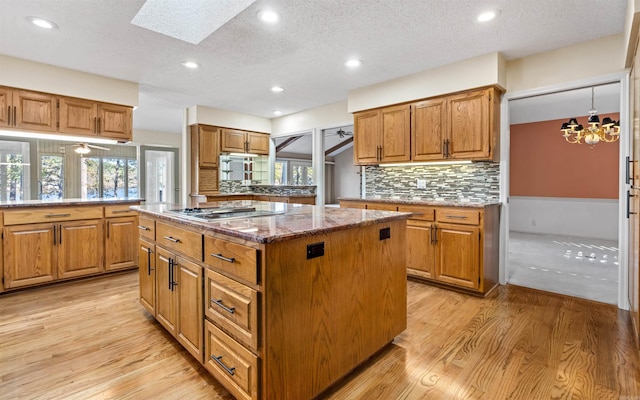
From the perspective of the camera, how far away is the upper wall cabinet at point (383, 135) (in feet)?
12.8

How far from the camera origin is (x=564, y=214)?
6.39m

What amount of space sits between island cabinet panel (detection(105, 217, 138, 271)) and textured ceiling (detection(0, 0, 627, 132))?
1.79 metres

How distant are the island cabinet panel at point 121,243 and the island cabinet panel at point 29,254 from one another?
498mm

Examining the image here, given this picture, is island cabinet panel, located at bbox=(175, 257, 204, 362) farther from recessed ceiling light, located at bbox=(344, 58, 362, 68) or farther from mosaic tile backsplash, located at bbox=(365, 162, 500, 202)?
mosaic tile backsplash, located at bbox=(365, 162, 500, 202)

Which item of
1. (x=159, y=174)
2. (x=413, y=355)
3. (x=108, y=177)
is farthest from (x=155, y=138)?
(x=413, y=355)

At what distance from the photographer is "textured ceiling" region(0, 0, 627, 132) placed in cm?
239

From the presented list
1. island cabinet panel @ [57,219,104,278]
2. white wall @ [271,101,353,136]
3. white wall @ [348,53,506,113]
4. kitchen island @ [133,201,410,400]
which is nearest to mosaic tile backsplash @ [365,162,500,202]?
white wall @ [348,53,506,113]

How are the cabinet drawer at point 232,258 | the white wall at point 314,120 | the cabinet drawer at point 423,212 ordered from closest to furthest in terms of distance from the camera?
the cabinet drawer at point 232,258 < the cabinet drawer at point 423,212 < the white wall at point 314,120

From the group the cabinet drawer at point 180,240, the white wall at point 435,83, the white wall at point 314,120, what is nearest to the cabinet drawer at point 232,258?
the cabinet drawer at point 180,240

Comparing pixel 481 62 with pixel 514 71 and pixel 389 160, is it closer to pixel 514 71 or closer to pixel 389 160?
pixel 514 71

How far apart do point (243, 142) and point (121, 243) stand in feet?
9.20

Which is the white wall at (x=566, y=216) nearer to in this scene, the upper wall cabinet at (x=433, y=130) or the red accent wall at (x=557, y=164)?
the red accent wall at (x=557, y=164)

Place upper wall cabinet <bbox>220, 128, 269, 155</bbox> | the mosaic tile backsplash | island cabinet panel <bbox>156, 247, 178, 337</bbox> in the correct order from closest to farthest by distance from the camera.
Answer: island cabinet panel <bbox>156, 247, 178, 337</bbox> → the mosaic tile backsplash → upper wall cabinet <bbox>220, 128, 269, 155</bbox>

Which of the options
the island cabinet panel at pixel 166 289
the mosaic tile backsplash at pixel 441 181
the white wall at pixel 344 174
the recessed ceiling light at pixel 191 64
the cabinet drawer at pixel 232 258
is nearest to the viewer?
the cabinet drawer at pixel 232 258
